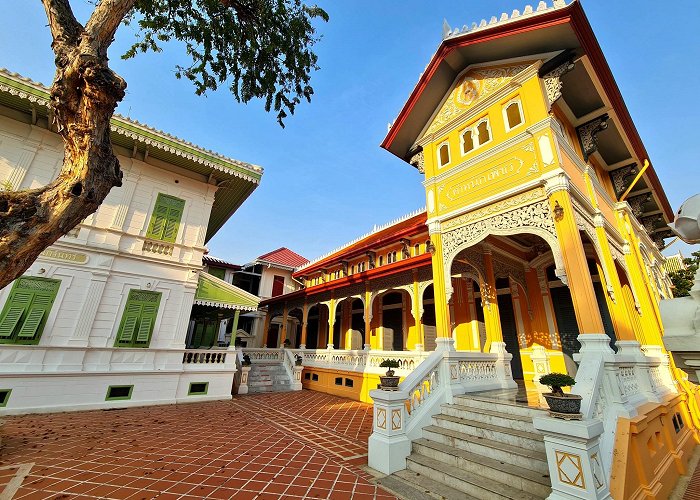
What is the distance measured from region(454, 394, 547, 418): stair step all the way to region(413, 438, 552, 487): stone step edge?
0.78m

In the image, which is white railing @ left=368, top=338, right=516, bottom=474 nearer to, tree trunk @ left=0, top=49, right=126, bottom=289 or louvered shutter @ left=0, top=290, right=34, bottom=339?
tree trunk @ left=0, top=49, right=126, bottom=289

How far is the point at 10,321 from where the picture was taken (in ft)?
26.2

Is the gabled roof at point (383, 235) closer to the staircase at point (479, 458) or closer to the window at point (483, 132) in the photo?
the window at point (483, 132)

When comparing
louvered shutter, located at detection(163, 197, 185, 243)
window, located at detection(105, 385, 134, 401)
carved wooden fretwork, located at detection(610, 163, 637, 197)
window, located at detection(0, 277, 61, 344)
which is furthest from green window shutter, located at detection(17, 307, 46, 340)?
carved wooden fretwork, located at detection(610, 163, 637, 197)

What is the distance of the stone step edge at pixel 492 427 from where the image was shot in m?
4.15

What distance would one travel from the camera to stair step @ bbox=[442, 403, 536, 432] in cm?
442

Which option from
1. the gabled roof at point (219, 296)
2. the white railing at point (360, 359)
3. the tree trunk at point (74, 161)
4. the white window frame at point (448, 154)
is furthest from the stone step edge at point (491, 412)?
the gabled roof at point (219, 296)

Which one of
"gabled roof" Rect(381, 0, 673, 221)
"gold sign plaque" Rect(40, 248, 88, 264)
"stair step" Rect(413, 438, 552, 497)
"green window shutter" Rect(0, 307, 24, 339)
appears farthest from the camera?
"gold sign plaque" Rect(40, 248, 88, 264)

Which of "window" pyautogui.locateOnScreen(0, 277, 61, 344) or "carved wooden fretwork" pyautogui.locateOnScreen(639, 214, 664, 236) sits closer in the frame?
"window" pyautogui.locateOnScreen(0, 277, 61, 344)

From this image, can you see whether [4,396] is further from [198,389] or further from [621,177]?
[621,177]

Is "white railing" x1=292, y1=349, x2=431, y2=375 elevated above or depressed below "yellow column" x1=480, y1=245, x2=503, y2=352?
below

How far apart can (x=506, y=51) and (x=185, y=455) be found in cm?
1114

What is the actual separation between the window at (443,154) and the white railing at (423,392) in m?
4.92

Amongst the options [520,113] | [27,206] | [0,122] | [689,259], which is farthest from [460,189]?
[689,259]
